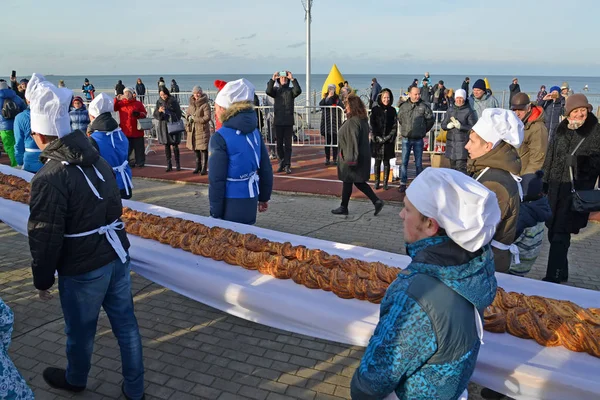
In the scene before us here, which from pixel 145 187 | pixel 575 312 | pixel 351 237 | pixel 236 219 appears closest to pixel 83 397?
pixel 236 219

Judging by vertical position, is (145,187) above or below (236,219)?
below

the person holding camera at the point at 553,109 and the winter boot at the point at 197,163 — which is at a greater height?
the person holding camera at the point at 553,109

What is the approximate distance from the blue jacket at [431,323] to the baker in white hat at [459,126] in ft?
21.4

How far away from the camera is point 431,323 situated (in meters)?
1.46

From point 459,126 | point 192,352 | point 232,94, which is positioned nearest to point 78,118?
point 232,94

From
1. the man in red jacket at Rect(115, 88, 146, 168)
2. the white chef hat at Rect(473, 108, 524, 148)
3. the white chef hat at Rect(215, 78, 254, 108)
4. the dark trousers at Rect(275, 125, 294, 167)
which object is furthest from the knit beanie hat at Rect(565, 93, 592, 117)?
the man in red jacket at Rect(115, 88, 146, 168)

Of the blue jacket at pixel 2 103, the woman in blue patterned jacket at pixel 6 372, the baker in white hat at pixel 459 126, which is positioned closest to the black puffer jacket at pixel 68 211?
the woman in blue patterned jacket at pixel 6 372

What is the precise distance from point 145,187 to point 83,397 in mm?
6927

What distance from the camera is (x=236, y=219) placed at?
4.43 metres

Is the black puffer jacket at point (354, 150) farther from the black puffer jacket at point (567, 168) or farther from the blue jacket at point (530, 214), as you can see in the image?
the blue jacket at point (530, 214)

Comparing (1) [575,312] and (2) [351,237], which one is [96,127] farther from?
(1) [575,312]

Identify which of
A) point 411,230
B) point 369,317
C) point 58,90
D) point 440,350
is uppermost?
point 58,90

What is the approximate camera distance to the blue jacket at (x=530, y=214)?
3.62 m

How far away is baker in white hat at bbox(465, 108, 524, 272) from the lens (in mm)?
2873
